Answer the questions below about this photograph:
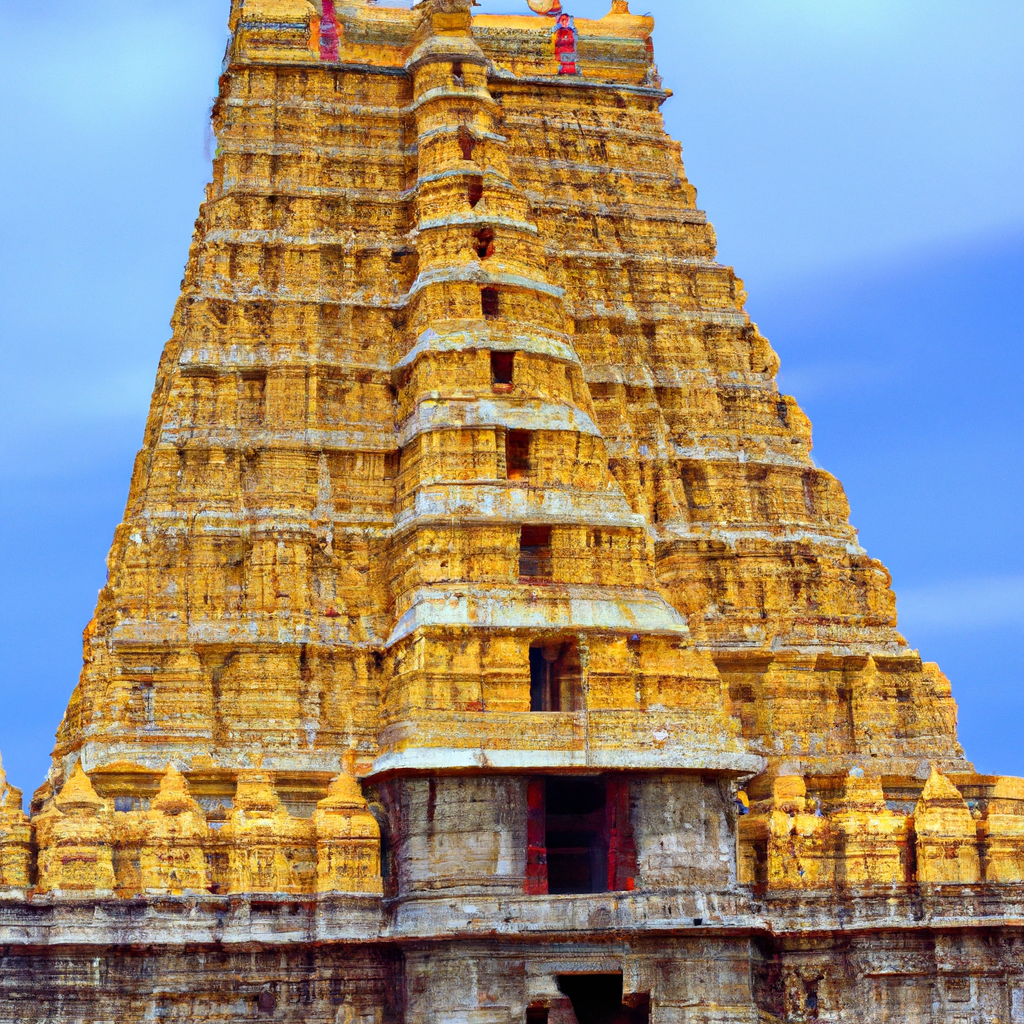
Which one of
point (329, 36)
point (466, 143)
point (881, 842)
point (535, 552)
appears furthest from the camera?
point (329, 36)

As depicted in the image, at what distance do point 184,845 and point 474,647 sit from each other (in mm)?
6751

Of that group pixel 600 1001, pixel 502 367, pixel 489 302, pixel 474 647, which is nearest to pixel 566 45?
pixel 489 302

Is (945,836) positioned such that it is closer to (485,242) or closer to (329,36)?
(485,242)

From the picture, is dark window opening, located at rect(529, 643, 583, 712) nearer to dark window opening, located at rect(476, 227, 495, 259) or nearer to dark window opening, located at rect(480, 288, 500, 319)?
dark window opening, located at rect(480, 288, 500, 319)

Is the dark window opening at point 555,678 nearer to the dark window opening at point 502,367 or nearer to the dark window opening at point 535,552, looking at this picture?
the dark window opening at point 535,552

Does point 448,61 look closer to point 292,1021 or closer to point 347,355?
point 347,355

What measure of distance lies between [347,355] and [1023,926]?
753 inches

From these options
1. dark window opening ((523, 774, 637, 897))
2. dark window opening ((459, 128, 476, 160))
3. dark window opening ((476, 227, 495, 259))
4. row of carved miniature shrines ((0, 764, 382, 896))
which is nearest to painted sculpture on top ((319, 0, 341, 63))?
dark window opening ((459, 128, 476, 160))

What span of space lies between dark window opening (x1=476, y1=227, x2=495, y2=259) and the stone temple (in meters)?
0.09

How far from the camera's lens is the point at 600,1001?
38688 millimetres

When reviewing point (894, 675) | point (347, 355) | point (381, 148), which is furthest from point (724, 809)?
point (381, 148)

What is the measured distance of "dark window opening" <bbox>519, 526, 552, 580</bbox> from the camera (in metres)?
40.0

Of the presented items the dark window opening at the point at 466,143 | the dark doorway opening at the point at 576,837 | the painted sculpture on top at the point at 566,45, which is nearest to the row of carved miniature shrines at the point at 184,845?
the dark doorway opening at the point at 576,837

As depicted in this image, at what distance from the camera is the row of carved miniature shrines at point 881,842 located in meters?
40.2
